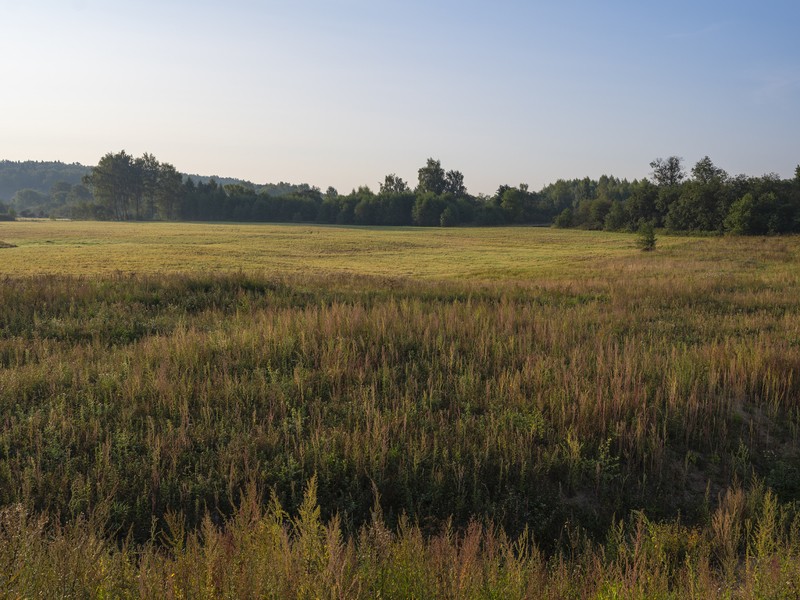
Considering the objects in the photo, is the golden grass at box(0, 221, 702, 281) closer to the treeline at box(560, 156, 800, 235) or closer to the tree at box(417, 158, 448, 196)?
the treeline at box(560, 156, 800, 235)

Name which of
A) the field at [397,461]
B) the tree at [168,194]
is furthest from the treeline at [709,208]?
the tree at [168,194]

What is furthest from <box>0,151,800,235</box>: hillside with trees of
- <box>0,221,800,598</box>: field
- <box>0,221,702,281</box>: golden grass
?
<box>0,221,800,598</box>: field

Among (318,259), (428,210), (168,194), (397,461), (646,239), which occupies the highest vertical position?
Answer: (168,194)

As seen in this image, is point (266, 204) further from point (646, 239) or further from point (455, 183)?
point (646, 239)

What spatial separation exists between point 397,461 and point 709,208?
91.1 metres

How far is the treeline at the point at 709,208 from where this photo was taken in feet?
233

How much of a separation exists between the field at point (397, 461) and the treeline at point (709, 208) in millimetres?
54998

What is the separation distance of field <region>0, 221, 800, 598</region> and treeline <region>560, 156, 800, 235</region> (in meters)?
55.0

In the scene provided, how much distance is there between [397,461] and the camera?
214 inches

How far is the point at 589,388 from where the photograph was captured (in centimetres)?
696

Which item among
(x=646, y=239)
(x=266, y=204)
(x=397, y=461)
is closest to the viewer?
(x=397, y=461)

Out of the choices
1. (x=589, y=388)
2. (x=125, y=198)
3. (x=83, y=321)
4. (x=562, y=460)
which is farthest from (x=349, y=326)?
(x=125, y=198)

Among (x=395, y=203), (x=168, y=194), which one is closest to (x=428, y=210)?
(x=395, y=203)

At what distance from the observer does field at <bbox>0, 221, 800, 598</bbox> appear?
10.4 feet
